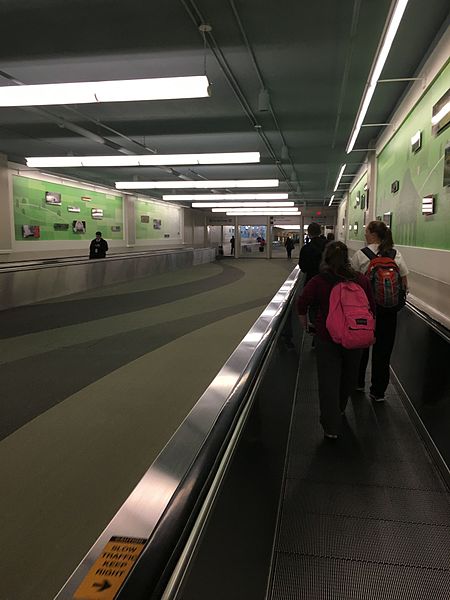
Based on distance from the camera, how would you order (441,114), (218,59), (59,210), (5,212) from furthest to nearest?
(59,210), (5,212), (218,59), (441,114)

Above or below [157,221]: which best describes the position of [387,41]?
above

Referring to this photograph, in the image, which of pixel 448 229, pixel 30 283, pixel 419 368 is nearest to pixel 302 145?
pixel 30 283

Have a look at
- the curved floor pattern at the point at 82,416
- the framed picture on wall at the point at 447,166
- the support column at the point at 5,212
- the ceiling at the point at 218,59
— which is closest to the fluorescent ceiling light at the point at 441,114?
the framed picture on wall at the point at 447,166

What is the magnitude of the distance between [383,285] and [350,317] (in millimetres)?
768

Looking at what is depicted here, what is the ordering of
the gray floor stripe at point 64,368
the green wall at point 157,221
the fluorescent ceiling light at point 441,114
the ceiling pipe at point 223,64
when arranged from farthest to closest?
the green wall at point 157,221 → the ceiling pipe at point 223,64 → the fluorescent ceiling light at point 441,114 → the gray floor stripe at point 64,368

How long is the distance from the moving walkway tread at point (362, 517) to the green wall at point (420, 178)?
203 centimetres

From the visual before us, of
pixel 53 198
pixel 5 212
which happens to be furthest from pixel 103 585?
pixel 53 198

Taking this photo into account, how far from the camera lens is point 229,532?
1.37 meters

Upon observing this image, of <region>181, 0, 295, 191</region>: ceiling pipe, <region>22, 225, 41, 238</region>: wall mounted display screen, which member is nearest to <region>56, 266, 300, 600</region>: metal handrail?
<region>181, 0, 295, 191</region>: ceiling pipe

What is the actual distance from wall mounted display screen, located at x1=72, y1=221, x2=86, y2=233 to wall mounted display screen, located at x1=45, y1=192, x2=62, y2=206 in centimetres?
100

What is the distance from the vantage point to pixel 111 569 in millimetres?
904

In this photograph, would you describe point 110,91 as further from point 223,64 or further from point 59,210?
point 59,210

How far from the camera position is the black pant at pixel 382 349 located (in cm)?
390

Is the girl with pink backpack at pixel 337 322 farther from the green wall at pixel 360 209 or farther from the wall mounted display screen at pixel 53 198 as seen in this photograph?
the wall mounted display screen at pixel 53 198
